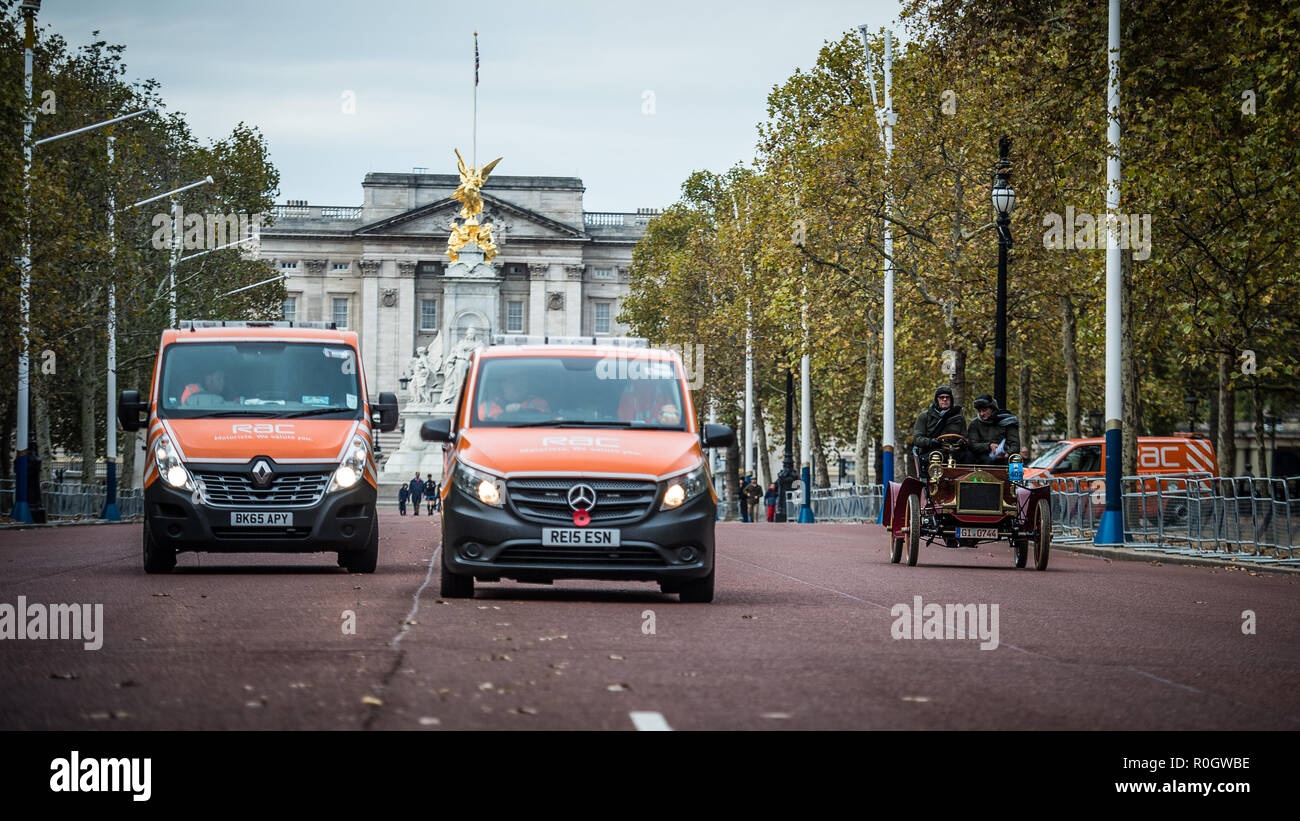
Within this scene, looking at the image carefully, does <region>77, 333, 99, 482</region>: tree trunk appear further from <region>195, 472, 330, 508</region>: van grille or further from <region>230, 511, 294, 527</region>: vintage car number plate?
<region>230, 511, 294, 527</region>: vintage car number plate

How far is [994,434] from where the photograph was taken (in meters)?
21.6

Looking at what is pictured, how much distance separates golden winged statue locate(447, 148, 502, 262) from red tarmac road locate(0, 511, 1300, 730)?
6826cm

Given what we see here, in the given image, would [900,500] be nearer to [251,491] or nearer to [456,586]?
[251,491]

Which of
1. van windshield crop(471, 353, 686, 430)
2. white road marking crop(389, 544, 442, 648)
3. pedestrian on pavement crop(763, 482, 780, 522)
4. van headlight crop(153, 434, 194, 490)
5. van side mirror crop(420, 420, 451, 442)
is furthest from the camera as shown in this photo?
pedestrian on pavement crop(763, 482, 780, 522)

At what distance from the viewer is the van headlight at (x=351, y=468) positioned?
17.0m

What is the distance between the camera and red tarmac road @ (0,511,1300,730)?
7.75m

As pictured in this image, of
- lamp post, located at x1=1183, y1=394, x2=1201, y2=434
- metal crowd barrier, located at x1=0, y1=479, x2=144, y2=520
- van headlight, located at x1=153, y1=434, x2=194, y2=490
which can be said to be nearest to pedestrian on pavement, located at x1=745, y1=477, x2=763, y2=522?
lamp post, located at x1=1183, y1=394, x2=1201, y2=434

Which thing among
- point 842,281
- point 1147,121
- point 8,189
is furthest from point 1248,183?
point 8,189

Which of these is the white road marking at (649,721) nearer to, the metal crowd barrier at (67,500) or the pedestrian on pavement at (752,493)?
the metal crowd barrier at (67,500)


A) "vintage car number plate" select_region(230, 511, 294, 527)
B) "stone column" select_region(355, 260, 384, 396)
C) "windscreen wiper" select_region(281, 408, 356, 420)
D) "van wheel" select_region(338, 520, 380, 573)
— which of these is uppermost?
"stone column" select_region(355, 260, 384, 396)

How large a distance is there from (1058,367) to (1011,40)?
29.0 metres

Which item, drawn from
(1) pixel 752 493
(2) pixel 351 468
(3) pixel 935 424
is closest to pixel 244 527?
(2) pixel 351 468
